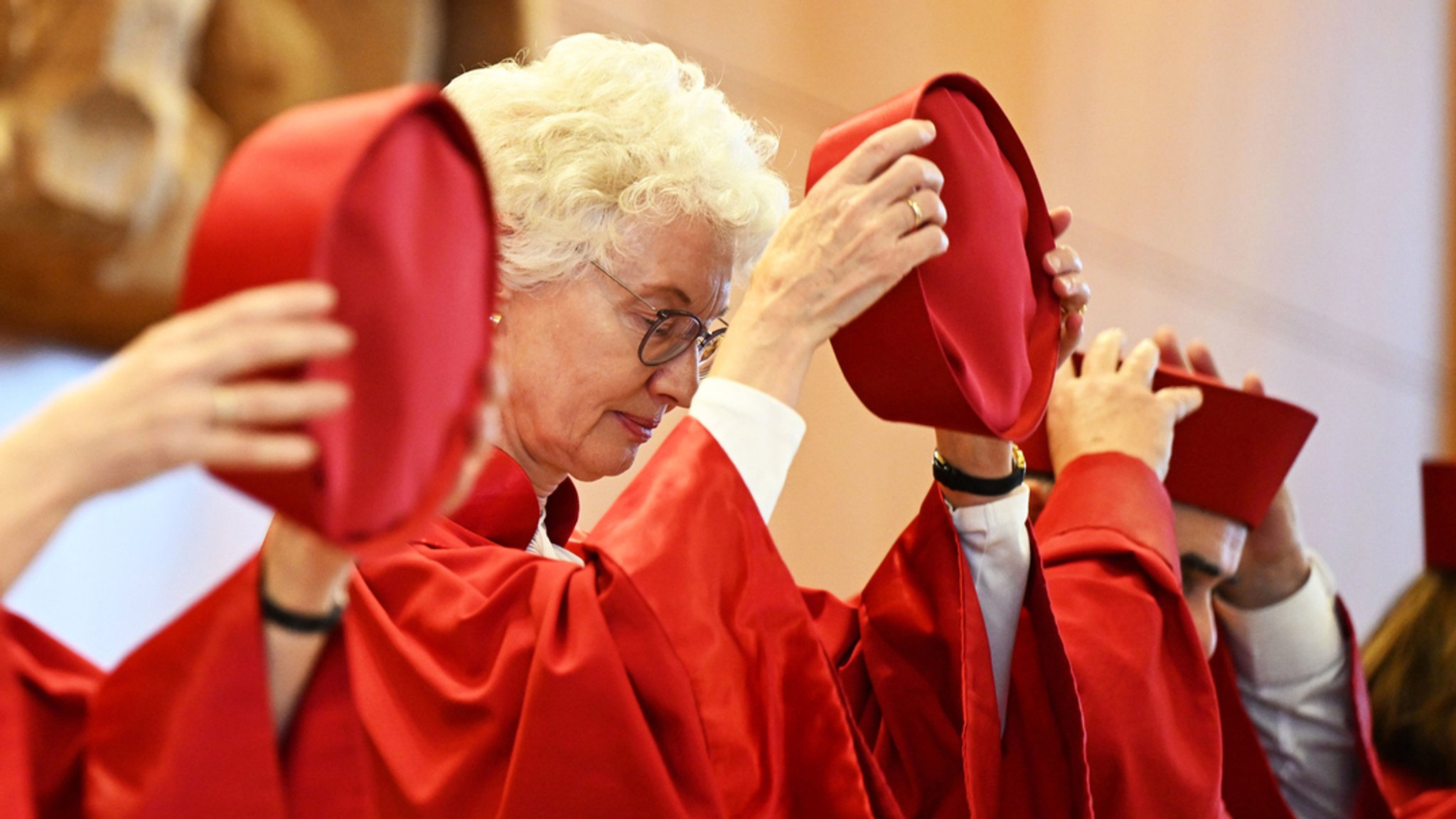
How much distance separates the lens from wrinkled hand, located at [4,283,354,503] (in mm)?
908

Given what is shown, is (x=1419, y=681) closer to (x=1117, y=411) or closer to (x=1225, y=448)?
(x=1225, y=448)

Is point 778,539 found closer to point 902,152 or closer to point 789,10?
point 789,10

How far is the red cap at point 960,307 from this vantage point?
4.93ft

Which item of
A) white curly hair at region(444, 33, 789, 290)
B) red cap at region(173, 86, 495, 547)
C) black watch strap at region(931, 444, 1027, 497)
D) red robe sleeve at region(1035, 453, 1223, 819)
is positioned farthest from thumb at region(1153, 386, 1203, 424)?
red cap at region(173, 86, 495, 547)

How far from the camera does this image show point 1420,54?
232 inches

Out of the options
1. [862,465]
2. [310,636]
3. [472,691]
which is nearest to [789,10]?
[862,465]

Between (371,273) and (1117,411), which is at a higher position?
(371,273)

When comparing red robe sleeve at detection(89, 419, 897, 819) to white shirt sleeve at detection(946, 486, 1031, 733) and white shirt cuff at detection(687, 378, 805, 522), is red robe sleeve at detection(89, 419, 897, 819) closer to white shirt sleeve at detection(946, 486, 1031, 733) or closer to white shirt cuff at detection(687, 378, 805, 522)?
white shirt cuff at detection(687, 378, 805, 522)

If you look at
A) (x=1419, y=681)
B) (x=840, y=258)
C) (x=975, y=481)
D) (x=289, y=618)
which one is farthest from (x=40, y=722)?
(x=1419, y=681)

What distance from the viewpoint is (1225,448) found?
2.20 meters

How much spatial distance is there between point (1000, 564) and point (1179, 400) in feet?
1.75

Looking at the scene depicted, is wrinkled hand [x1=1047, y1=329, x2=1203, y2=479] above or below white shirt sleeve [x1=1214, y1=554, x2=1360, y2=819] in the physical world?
above

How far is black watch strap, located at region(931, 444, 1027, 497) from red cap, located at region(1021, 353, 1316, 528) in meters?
0.41

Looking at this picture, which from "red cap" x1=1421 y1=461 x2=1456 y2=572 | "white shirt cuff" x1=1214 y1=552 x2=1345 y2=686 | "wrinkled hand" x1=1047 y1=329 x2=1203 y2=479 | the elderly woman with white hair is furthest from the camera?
"red cap" x1=1421 y1=461 x2=1456 y2=572
